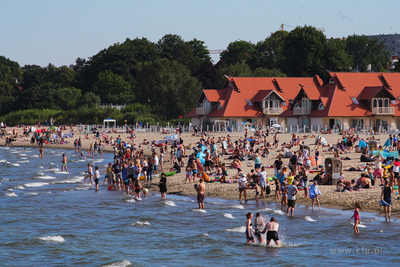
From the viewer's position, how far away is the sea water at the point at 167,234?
749 inches

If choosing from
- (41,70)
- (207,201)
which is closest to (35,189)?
(207,201)

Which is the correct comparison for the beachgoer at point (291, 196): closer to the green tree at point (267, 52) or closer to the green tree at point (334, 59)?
the green tree at point (334, 59)

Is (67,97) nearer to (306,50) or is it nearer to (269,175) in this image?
(306,50)

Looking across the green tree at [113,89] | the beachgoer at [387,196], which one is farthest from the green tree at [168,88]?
the beachgoer at [387,196]

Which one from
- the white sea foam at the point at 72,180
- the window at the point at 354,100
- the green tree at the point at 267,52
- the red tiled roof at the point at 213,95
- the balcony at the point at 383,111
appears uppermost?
the green tree at the point at 267,52

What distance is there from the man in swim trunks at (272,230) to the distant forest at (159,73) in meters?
57.2

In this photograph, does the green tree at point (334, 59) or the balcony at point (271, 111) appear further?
the green tree at point (334, 59)

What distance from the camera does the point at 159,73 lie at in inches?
3506

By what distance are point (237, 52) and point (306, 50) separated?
21331mm

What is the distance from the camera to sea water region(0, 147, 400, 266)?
1902cm

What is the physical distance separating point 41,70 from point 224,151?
80.1m

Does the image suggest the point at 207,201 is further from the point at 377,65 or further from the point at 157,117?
the point at 377,65

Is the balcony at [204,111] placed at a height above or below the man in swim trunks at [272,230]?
above

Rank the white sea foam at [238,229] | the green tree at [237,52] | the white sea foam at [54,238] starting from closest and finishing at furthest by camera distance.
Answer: the white sea foam at [54,238] < the white sea foam at [238,229] < the green tree at [237,52]
